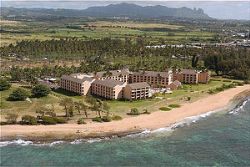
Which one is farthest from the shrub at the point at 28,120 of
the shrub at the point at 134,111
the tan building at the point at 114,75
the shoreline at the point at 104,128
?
the tan building at the point at 114,75

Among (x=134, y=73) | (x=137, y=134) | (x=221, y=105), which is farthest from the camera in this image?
(x=134, y=73)

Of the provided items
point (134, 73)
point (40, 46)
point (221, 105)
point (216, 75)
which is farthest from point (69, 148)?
point (40, 46)

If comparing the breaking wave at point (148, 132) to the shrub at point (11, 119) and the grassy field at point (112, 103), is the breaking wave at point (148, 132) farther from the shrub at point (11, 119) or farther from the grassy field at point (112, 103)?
the grassy field at point (112, 103)

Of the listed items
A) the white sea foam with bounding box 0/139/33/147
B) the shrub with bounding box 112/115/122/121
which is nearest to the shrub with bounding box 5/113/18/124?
the white sea foam with bounding box 0/139/33/147

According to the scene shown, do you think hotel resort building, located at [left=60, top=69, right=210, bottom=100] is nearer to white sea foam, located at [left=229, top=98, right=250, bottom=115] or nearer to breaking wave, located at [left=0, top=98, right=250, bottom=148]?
breaking wave, located at [left=0, top=98, right=250, bottom=148]

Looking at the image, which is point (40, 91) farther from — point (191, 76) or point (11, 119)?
point (191, 76)

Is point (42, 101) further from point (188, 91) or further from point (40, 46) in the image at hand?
point (40, 46)
